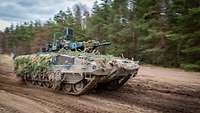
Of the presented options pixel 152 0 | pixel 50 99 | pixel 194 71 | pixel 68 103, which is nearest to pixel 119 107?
pixel 68 103

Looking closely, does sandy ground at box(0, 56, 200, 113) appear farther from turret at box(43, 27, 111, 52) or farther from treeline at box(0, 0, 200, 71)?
treeline at box(0, 0, 200, 71)

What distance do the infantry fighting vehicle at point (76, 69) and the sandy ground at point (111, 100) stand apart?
0.44 metres

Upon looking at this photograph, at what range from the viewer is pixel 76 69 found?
13.8 metres

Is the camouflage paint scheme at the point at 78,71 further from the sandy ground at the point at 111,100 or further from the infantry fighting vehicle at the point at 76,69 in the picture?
the sandy ground at the point at 111,100

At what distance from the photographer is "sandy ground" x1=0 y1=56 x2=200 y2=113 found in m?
11.1

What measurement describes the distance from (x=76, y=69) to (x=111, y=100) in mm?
1811

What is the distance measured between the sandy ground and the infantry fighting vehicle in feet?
1.45

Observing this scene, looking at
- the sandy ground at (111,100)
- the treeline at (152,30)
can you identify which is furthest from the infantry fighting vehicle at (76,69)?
the treeline at (152,30)

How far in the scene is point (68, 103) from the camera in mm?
12227

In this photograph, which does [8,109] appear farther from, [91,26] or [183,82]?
[91,26]

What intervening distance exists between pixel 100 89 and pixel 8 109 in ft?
18.4

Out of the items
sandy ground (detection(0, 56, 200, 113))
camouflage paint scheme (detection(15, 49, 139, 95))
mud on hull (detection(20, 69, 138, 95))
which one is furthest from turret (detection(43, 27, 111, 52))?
sandy ground (detection(0, 56, 200, 113))

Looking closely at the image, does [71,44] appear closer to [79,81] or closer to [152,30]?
[79,81]

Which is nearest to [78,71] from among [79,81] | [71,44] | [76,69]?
[76,69]
